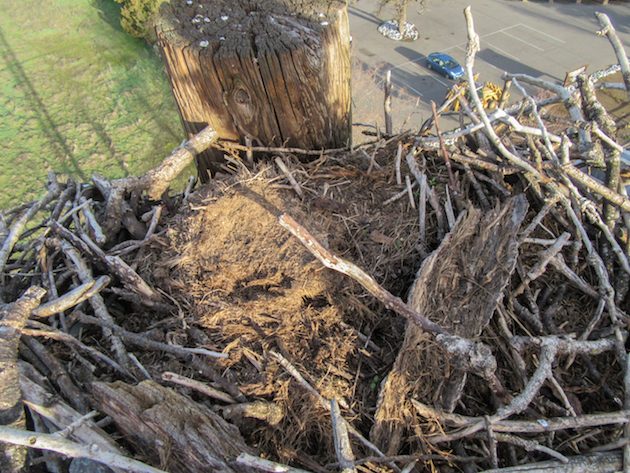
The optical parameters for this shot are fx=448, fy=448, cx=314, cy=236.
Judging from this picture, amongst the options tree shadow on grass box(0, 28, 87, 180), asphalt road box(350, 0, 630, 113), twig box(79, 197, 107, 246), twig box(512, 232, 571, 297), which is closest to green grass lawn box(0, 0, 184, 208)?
tree shadow on grass box(0, 28, 87, 180)

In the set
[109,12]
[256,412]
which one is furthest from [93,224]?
[109,12]

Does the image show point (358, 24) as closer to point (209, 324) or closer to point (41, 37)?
point (41, 37)

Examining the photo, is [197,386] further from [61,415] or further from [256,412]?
[61,415]

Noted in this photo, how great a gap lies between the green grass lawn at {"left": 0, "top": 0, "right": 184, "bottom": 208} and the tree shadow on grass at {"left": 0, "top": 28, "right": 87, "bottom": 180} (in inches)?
1.2

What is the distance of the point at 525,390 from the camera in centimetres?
158

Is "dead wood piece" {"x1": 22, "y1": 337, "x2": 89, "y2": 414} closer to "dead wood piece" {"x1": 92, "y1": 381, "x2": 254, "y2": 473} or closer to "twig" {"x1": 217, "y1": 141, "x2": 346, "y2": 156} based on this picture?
"dead wood piece" {"x1": 92, "y1": 381, "x2": 254, "y2": 473}

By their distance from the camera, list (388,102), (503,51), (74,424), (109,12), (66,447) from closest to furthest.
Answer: (66,447) < (74,424) < (388,102) < (503,51) < (109,12)

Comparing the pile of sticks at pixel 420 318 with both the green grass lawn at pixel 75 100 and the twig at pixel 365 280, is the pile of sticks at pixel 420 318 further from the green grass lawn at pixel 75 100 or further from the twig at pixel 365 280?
the green grass lawn at pixel 75 100

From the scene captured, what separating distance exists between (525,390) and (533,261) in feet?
2.24

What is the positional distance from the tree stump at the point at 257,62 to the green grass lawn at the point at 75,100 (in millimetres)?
12602

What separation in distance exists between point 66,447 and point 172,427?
31cm

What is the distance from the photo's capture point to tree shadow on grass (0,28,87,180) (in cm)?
1380

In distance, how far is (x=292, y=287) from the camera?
6.14 ft

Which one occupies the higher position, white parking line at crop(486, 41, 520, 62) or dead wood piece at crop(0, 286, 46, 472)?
white parking line at crop(486, 41, 520, 62)
